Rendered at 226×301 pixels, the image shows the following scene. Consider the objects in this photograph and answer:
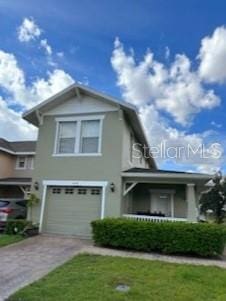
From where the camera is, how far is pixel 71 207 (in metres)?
13.4

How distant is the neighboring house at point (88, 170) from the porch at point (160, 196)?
0.04 meters

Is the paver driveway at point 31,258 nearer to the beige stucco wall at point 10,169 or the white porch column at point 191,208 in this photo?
the white porch column at point 191,208

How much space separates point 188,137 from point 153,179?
9.22 m

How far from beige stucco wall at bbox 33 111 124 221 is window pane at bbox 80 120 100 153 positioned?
395 mm

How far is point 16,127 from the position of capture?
1062 inches

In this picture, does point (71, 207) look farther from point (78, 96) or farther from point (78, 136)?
point (78, 96)

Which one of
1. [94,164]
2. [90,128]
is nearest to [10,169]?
[90,128]

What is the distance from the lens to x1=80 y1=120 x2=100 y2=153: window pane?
13.6m

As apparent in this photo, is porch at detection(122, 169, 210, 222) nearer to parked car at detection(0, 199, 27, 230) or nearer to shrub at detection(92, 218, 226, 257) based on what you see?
shrub at detection(92, 218, 226, 257)

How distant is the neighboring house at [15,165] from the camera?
872 inches

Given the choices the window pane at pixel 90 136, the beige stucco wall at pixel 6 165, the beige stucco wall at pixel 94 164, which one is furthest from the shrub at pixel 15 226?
the beige stucco wall at pixel 6 165

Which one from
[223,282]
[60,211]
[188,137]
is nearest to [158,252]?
[223,282]

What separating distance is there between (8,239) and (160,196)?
25.3 feet

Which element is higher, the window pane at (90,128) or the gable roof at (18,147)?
the gable roof at (18,147)
